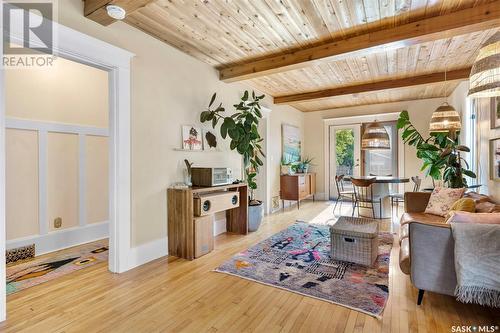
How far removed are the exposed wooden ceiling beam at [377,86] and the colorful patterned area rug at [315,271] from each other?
108 inches

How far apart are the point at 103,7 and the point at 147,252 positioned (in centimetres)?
241

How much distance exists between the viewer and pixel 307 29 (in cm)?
276

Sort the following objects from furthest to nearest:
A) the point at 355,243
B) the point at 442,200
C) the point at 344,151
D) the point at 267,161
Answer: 1. the point at 344,151
2. the point at 267,161
3. the point at 442,200
4. the point at 355,243

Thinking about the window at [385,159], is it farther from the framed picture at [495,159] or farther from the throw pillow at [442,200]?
the framed picture at [495,159]

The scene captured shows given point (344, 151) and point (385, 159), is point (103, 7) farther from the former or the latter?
point (385, 159)

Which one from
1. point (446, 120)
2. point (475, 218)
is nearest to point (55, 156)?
point (475, 218)

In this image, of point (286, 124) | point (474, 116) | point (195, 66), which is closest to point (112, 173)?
point (195, 66)

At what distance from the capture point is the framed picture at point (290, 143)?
19.7ft

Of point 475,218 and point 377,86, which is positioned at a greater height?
point 377,86

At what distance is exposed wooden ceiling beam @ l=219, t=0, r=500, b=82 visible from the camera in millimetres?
2311

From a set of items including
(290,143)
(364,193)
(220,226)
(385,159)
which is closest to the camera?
(220,226)

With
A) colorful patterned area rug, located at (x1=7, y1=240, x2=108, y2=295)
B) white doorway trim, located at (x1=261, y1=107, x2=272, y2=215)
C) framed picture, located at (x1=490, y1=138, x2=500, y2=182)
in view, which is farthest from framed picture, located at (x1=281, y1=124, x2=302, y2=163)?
colorful patterned area rug, located at (x1=7, y1=240, x2=108, y2=295)

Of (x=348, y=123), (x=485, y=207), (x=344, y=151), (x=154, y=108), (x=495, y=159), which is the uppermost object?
(x=348, y=123)

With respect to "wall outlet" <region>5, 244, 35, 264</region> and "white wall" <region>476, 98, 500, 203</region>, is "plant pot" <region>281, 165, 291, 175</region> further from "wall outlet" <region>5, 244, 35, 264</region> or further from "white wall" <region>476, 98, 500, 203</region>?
"wall outlet" <region>5, 244, 35, 264</region>
